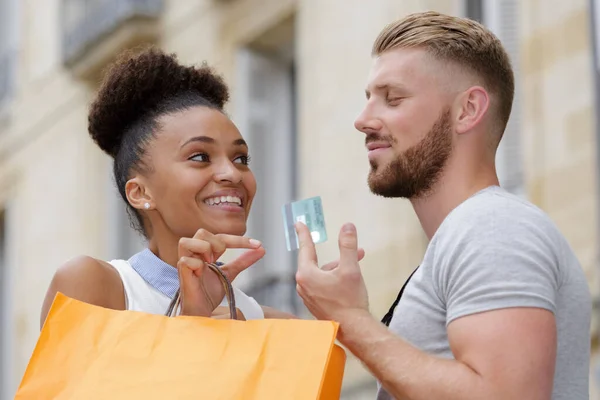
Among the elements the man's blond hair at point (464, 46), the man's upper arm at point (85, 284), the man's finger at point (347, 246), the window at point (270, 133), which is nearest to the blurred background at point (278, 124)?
the window at point (270, 133)

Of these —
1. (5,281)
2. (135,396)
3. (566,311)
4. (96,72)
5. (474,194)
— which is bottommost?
(135,396)

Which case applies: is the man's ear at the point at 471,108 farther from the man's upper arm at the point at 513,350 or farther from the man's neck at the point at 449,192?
the man's upper arm at the point at 513,350

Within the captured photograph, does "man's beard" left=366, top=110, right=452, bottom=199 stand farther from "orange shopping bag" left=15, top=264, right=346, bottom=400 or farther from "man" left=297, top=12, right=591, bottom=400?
"orange shopping bag" left=15, top=264, right=346, bottom=400

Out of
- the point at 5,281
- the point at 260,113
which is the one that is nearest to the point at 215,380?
the point at 260,113

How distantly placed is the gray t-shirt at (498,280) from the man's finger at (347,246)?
0.16m

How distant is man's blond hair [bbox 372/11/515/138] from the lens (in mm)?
3188

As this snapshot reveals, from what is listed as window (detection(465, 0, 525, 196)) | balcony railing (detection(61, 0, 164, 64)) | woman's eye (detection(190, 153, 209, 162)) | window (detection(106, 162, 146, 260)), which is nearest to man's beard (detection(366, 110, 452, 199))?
woman's eye (detection(190, 153, 209, 162))

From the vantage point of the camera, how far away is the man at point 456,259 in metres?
2.69

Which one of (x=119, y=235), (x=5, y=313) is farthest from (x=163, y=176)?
(x=5, y=313)

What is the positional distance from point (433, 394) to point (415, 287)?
1.08 feet

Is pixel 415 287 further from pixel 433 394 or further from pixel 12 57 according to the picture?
pixel 12 57

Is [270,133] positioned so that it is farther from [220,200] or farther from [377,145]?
[377,145]

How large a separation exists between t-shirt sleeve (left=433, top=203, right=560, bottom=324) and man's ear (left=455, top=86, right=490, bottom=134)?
1.19 ft

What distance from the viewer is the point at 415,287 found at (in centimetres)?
295
